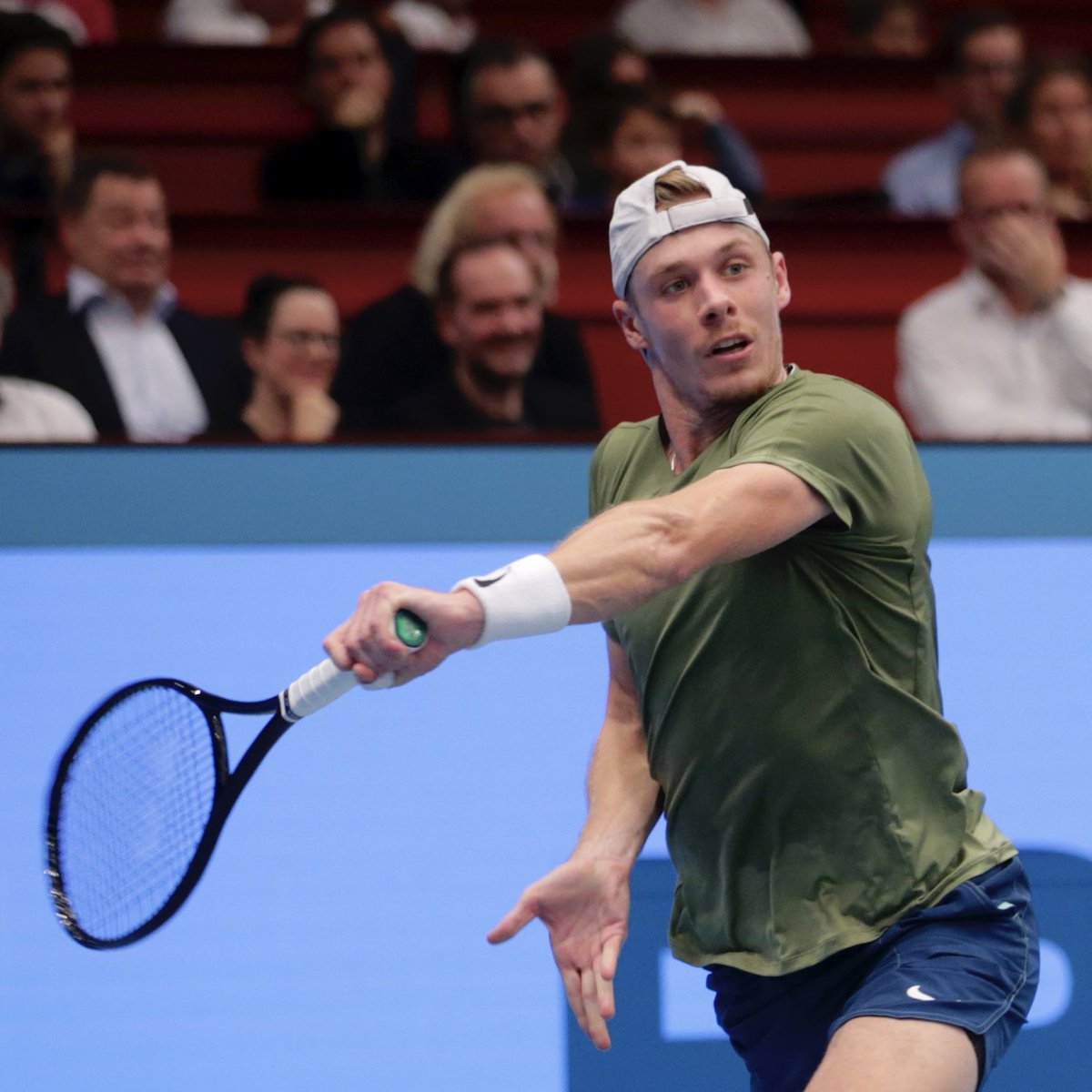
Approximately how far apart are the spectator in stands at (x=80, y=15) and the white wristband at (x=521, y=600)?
4.37 m

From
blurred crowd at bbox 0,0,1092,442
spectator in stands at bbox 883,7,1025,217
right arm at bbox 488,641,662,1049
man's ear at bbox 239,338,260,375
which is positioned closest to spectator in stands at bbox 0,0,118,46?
blurred crowd at bbox 0,0,1092,442

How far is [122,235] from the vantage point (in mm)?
4195

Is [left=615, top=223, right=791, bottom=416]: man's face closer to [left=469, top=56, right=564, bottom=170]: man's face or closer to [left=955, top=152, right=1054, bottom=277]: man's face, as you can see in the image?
[left=955, top=152, right=1054, bottom=277]: man's face

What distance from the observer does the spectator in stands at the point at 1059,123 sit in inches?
204

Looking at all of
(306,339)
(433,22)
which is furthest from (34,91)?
(433,22)

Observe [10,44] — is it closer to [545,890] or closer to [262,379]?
[262,379]

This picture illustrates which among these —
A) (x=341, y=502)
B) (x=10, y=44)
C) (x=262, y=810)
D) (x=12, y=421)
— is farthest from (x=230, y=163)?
(x=262, y=810)

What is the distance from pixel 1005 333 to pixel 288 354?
1.80 meters

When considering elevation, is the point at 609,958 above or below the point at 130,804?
below

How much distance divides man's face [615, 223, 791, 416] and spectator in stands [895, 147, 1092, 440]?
2112 mm

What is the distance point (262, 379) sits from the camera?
4.11 metres

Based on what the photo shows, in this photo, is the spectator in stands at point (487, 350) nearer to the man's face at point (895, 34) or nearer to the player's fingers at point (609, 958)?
the player's fingers at point (609, 958)

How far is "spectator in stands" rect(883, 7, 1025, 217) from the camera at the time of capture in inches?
225

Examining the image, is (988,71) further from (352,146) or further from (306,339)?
(306,339)
